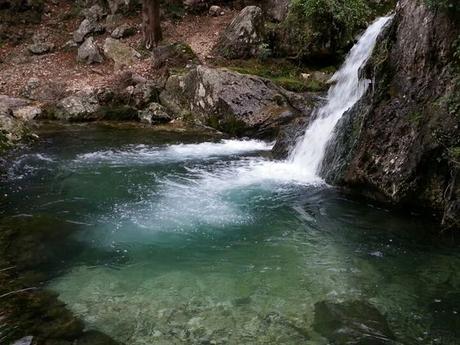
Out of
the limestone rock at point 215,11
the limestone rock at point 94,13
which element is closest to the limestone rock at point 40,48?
the limestone rock at point 94,13

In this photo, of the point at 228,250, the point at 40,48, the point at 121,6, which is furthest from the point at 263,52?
the point at 228,250

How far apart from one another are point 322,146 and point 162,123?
5798 mm

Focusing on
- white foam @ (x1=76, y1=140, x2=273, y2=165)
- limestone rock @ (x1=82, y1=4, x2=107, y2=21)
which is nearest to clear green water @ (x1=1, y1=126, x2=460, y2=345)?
white foam @ (x1=76, y1=140, x2=273, y2=165)

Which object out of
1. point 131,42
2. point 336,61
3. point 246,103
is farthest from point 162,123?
point 336,61

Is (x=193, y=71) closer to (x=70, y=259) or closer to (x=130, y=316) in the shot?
(x=70, y=259)

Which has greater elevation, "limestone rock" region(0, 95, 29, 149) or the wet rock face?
"limestone rock" region(0, 95, 29, 149)

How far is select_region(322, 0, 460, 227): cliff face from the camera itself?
7.14 meters

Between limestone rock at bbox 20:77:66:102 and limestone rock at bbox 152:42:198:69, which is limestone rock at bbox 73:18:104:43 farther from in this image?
limestone rock at bbox 152:42:198:69

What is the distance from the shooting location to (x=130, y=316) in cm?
495

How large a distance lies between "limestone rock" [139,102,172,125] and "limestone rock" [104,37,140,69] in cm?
296

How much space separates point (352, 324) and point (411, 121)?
4.31 m

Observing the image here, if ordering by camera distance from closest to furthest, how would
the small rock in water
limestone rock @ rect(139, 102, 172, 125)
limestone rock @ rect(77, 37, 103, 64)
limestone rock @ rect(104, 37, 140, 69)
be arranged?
the small rock in water
limestone rock @ rect(139, 102, 172, 125)
limestone rock @ rect(104, 37, 140, 69)
limestone rock @ rect(77, 37, 103, 64)

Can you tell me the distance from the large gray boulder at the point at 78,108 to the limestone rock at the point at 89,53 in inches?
92.9

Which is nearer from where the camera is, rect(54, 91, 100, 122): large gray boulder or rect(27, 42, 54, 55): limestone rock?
rect(54, 91, 100, 122): large gray boulder
